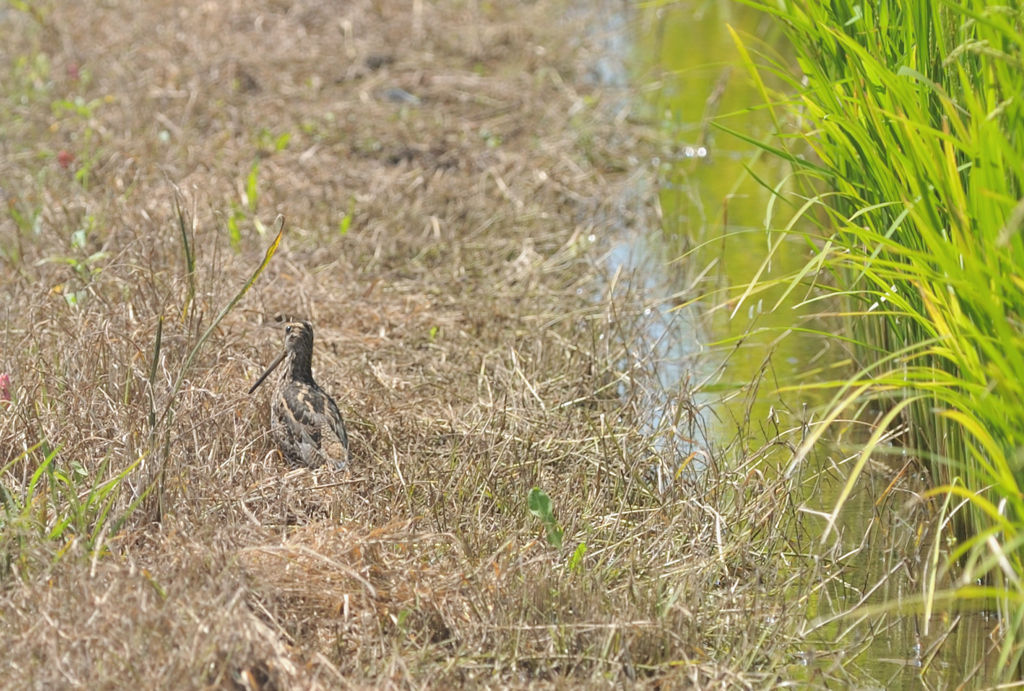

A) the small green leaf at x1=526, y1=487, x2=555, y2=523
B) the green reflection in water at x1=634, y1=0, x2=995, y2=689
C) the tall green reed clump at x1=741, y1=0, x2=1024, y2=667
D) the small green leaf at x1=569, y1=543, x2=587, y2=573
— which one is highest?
the tall green reed clump at x1=741, y1=0, x2=1024, y2=667

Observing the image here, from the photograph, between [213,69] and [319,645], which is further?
[213,69]

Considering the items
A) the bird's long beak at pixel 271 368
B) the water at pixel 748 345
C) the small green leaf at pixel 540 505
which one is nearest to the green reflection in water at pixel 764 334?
the water at pixel 748 345

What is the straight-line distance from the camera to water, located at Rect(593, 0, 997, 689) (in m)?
3.17

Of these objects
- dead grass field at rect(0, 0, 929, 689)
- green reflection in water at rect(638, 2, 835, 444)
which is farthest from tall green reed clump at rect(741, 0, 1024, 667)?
dead grass field at rect(0, 0, 929, 689)

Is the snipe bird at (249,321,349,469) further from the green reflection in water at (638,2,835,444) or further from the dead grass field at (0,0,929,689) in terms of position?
the green reflection in water at (638,2,835,444)

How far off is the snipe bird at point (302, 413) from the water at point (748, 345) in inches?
38.4

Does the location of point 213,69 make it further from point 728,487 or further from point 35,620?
point 35,620

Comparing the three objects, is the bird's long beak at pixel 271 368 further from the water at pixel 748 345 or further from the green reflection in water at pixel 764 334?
the green reflection in water at pixel 764 334

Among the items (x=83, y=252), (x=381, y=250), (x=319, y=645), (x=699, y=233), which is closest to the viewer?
(x=319, y=645)

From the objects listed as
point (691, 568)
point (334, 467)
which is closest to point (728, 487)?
point (691, 568)

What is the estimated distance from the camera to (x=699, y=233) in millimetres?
6008

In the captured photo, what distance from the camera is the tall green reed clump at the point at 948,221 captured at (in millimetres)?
2443

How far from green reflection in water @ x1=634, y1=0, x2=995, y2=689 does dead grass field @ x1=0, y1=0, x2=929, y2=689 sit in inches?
9.9

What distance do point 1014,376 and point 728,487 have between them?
50.1 inches
